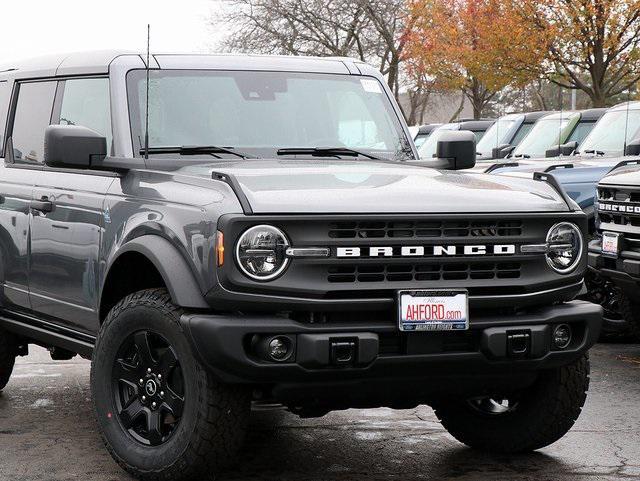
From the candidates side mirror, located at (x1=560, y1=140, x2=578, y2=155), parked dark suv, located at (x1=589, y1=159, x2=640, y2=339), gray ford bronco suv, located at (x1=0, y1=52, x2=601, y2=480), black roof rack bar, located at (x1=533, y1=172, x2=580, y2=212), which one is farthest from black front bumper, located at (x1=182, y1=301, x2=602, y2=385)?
side mirror, located at (x1=560, y1=140, x2=578, y2=155)

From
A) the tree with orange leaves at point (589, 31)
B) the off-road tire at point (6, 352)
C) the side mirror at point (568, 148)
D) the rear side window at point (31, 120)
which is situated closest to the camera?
the rear side window at point (31, 120)

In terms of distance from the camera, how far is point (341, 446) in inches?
242

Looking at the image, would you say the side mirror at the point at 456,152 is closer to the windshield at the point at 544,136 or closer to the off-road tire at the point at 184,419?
the off-road tire at the point at 184,419

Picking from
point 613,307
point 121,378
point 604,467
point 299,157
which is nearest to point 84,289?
point 121,378

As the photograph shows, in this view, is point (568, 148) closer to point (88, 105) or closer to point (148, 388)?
point (88, 105)

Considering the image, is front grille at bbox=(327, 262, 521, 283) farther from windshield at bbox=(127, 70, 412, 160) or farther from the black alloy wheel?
windshield at bbox=(127, 70, 412, 160)

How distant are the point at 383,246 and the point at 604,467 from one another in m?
1.59

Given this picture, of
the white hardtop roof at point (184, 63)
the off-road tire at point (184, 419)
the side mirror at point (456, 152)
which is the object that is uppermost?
the white hardtop roof at point (184, 63)

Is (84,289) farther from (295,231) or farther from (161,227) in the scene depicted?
(295,231)

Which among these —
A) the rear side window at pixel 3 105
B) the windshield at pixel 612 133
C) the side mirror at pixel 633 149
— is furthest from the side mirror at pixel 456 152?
the windshield at pixel 612 133

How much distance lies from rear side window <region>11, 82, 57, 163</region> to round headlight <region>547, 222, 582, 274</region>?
2.85 m

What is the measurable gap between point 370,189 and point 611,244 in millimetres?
3531

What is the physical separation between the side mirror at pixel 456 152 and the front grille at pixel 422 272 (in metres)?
1.41

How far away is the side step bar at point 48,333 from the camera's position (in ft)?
20.0
